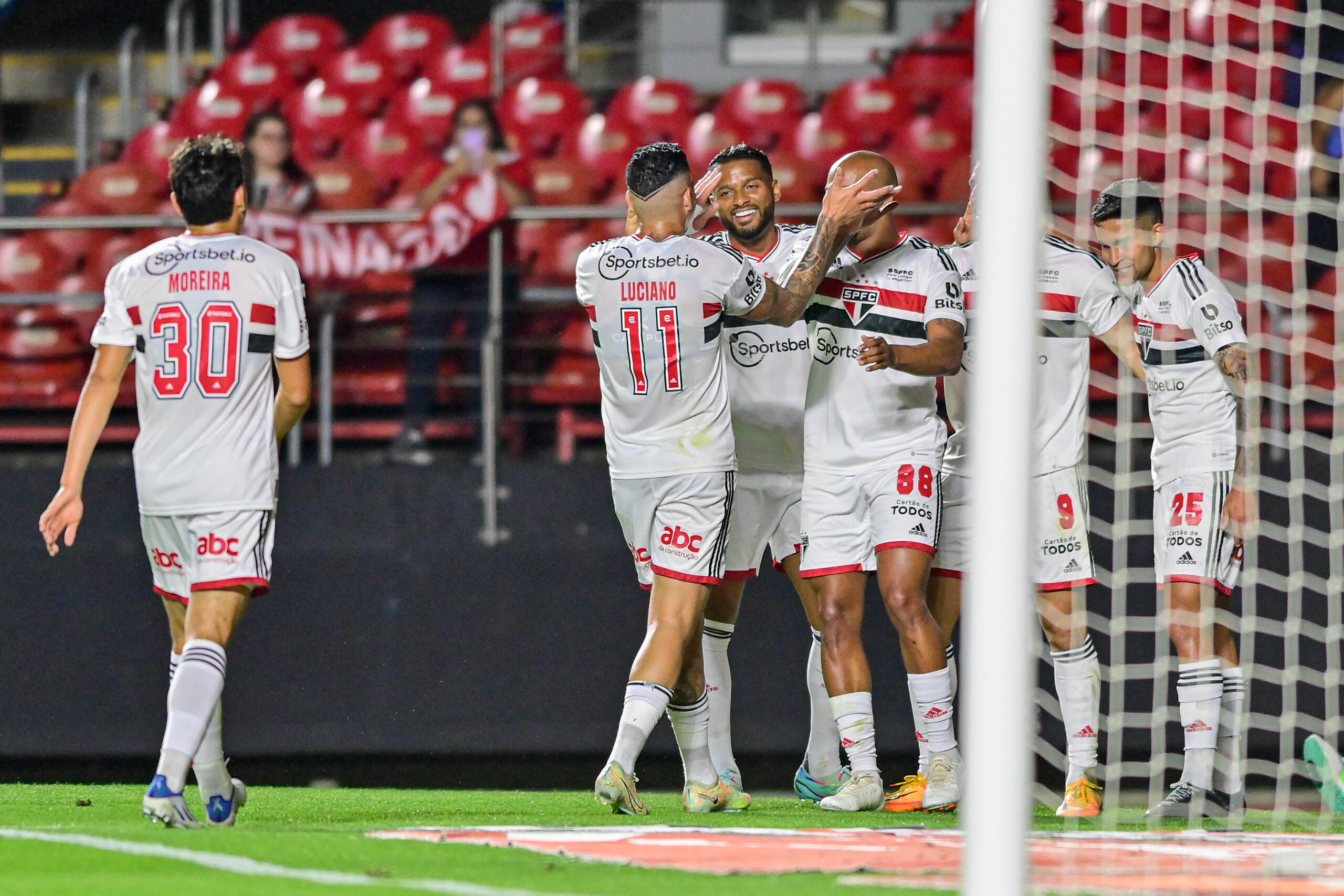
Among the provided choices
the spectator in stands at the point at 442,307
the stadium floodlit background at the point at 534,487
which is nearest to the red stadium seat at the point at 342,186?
the stadium floodlit background at the point at 534,487

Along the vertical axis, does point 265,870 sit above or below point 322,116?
below

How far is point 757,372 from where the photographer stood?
6129 millimetres

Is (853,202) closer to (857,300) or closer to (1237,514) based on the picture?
(857,300)

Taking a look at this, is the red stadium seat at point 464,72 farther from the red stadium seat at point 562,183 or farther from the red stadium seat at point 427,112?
the red stadium seat at point 562,183

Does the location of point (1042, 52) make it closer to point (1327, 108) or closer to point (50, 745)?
point (50, 745)

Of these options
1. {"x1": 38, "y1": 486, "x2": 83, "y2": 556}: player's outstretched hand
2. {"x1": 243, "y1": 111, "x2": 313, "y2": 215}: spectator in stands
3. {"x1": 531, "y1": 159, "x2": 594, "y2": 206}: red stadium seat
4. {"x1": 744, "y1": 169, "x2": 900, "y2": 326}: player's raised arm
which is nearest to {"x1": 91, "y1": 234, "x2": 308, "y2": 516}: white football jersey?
{"x1": 38, "y1": 486, "x2": 83, "y2": 556}: player's outstretched hand

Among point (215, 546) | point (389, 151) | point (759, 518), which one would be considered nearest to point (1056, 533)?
point (759, 518)

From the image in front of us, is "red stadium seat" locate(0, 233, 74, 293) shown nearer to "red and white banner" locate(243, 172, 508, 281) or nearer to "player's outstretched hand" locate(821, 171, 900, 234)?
"red and white banner" locate(243, 172, 508, 281)

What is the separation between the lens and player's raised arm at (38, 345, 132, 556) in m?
4.67

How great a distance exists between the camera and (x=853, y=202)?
5293 mm

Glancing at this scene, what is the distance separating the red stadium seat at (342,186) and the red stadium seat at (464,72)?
136 cm

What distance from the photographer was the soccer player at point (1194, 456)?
5.95 metres

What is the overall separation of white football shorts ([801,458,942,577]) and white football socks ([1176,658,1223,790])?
111 cm

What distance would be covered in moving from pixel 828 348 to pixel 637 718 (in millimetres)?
1475
